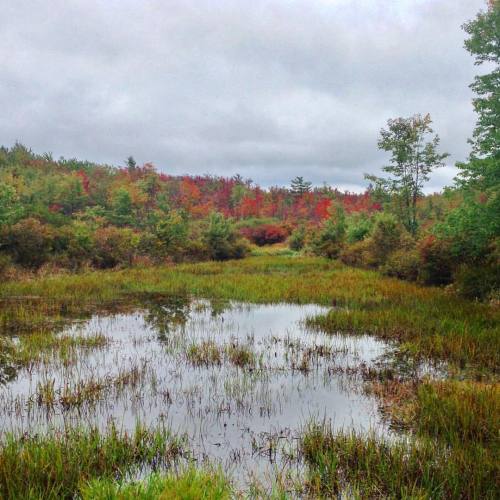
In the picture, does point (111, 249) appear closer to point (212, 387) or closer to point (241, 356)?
point (241, 356)

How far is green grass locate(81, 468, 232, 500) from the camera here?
11.5 feet

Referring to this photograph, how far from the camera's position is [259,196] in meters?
103

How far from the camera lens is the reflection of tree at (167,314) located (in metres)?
11.7

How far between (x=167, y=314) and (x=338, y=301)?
6603mm

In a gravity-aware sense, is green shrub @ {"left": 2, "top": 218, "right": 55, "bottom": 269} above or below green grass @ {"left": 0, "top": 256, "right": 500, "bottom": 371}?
above

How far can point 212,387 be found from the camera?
7078 mm

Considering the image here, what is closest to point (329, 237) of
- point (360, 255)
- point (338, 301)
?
point (360, 255)

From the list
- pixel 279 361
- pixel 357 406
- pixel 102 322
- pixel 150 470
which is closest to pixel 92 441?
pixel 150 470

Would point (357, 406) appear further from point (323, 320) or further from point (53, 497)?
point (323, 320)

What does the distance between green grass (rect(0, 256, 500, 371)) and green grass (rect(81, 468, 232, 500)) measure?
20.1 ft

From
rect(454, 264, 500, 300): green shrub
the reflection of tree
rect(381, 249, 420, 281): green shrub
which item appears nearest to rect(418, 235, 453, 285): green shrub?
rect(381, 249, 420, 281): green shrub

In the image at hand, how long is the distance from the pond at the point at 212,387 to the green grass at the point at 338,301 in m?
1.13

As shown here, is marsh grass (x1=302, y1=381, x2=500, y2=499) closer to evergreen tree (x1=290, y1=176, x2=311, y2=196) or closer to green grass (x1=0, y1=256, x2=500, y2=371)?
green grass (x1=0, y1=256, x2=500, y2=371)

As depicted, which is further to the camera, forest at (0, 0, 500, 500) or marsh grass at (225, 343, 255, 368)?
marsh grass at (225, 343, 255, 368)
